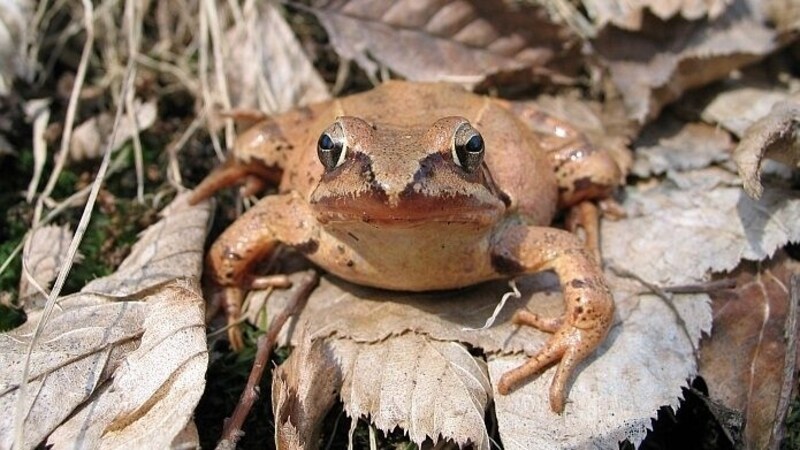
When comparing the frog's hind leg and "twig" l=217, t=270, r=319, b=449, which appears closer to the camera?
"twig" l=217, t=270, r=319, b=449

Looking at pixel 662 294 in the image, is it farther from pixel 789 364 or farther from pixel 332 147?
pixel 332 147

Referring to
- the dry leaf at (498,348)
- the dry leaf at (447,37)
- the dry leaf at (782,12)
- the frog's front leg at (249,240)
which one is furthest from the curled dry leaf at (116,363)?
the dry leaf at (782,12)

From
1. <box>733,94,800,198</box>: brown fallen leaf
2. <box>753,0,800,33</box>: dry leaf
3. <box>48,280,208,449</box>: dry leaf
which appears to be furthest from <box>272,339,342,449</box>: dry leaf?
<box>753,0,800,33</box>: dry leaf

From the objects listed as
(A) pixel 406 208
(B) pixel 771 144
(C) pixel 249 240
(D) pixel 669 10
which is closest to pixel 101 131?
(C) pixel 249 240

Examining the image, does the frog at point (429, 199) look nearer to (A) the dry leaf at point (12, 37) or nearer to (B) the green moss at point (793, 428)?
(B) the green moss at point (793, 428)

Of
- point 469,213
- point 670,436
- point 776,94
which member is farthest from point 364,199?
point 776,94

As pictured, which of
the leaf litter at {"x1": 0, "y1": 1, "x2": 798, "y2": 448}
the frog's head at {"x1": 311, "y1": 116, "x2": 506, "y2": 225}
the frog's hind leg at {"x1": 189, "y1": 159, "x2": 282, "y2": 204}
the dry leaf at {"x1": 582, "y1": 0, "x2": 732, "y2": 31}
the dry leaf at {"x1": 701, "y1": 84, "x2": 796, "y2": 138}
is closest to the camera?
the frog's head at {"x1": 311, "y1": 116, "x2": 506, "y2": 225}

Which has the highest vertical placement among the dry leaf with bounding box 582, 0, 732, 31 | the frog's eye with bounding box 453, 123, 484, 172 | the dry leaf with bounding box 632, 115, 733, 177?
the frog's eye with bounding box 453, 123, 484, 172

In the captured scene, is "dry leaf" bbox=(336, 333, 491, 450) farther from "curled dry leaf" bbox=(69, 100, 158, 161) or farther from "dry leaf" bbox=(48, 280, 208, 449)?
"curled dry leaf" bbox=(69, 100, 158, 161)
